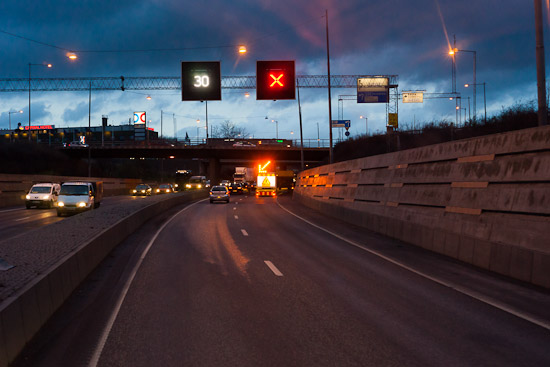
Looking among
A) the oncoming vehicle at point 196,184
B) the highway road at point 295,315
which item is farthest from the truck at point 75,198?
the oncoming vehicle at point 196,184

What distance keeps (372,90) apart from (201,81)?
1538cm

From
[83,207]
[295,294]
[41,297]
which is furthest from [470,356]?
[83,207]

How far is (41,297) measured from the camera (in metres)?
7.57

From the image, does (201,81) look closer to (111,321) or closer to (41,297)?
(111,321)

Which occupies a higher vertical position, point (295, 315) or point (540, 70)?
point (540, 70)

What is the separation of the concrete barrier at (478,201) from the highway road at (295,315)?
0.59 metres

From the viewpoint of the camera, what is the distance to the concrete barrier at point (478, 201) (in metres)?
11.0

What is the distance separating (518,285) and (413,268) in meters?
2.74

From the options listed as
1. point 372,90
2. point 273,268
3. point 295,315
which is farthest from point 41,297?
point 372,90

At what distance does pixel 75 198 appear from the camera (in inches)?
1238

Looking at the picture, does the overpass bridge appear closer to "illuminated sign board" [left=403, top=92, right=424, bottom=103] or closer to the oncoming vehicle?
the oncoming vehicle

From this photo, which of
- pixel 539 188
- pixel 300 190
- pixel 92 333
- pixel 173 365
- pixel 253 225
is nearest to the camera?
pixel 173 365

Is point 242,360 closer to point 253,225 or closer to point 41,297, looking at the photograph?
point 41,297

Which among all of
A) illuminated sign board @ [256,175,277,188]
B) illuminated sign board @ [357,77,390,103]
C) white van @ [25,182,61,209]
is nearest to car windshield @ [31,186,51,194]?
white van @ [25,182,61,209]
